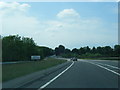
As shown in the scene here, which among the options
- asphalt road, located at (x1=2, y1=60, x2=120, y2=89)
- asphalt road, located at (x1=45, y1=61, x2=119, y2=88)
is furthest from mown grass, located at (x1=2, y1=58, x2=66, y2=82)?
asphalt road, located at (x1=45, y1=61, x2=119, y2=88)

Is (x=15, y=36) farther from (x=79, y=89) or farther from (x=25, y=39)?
(x=79, y=89)

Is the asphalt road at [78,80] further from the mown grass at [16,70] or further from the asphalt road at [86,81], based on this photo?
the mown grass at [16,70]

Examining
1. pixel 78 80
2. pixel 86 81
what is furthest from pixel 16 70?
pixel 86 81

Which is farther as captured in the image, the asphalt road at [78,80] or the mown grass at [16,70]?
the mown grass at [16,70]

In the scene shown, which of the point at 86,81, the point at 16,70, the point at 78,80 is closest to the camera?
the point at 86,81

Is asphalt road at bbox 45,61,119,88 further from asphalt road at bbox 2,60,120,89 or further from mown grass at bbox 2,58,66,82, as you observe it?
mown grass at bbox 2,58,66,82

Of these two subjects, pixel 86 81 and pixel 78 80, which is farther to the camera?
pixel 78 80

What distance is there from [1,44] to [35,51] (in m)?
37.5

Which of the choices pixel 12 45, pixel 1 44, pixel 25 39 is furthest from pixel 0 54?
pixel 25 39

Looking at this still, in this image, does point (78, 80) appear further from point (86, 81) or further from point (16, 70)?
point (16, 70)

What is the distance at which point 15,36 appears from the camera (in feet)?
413

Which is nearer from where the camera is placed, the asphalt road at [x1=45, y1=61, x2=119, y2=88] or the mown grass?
the asphalt road at [x1=45, y1=61, x2=119, y2=88]

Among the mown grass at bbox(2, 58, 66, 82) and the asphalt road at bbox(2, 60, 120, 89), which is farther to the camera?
the mown grass at bbox(2, 58, 66, 82)

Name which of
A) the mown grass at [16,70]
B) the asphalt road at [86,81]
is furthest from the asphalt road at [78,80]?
the mown grass at [16,70]
